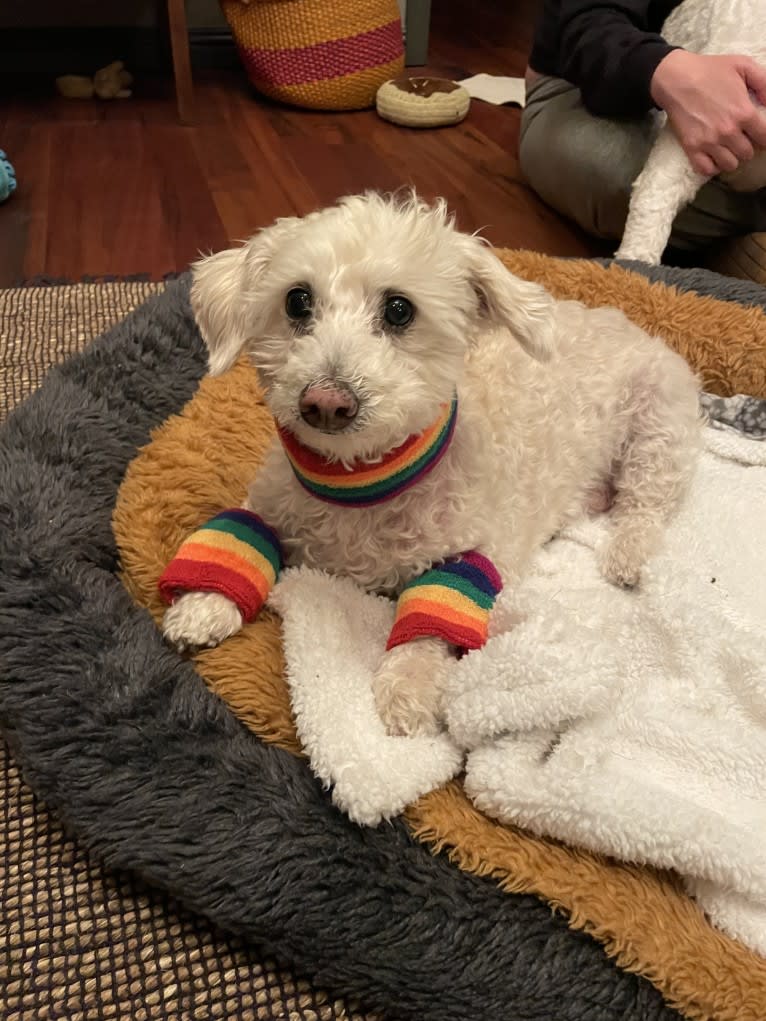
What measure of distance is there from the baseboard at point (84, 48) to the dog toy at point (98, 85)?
0.36 feet

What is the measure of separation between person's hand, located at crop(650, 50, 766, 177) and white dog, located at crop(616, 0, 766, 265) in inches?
1.2

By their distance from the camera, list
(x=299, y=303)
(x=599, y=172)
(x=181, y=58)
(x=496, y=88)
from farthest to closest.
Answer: (x=496, y=88)
(x=181, y=58)
(x=599, y=172)
(x=299, y=303)

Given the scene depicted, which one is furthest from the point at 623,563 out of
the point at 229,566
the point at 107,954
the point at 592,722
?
the point at 107,954

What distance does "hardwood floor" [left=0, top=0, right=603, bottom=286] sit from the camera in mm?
2314

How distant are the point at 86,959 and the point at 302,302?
2.23 ft

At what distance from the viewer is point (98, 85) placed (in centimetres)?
A: 335

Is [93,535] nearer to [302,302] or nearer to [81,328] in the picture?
[302,302]

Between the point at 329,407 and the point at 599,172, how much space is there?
149 cm

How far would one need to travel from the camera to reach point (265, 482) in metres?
1.15

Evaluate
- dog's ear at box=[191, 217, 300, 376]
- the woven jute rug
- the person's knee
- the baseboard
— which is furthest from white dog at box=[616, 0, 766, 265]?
the baseboard

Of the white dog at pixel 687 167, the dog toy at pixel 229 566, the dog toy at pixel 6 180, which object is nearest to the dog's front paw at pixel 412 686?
the dog toy at pixel 229 566

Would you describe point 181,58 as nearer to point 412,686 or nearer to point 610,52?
point 610,52

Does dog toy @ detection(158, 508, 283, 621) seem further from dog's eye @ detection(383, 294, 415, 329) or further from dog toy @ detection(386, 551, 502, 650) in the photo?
dog's eye @ detection(383, 294, 415, 329)

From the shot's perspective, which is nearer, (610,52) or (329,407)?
(329,407)
